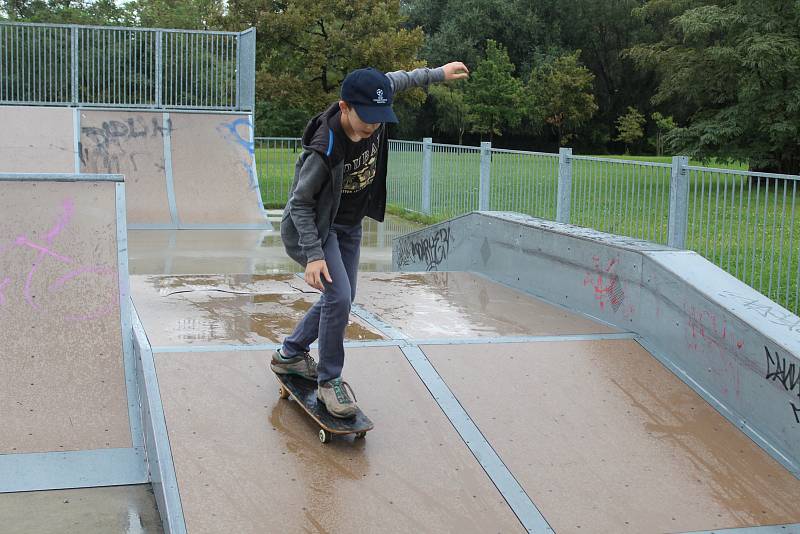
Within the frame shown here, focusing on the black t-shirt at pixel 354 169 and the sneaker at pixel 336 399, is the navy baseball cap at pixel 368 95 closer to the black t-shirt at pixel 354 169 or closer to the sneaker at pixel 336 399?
the black t-shirt at pixel 354 169

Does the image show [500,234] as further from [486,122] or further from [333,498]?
[486,122]

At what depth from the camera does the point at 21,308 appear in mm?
5344

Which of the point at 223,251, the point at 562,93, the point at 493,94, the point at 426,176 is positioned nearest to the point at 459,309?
the point at 223,251

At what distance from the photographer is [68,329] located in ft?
17.6

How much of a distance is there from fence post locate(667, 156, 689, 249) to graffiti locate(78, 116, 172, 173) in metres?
11.9

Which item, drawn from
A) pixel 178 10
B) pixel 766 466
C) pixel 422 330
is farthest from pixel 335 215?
pixel 178 10

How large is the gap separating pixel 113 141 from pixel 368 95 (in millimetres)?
13613

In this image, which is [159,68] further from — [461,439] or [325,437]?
[461,439]

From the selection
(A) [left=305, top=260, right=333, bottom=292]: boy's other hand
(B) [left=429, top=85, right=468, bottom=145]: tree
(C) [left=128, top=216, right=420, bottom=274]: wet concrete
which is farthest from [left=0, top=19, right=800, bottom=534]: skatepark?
(B) [left=429, top=85, right=468, bottom=145]: tree

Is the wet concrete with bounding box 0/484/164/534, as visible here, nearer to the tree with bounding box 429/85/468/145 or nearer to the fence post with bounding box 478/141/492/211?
the fence post with bounding box 478/141/492/211

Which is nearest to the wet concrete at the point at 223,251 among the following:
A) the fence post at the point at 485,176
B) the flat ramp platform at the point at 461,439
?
the fence post at the point at 485,176

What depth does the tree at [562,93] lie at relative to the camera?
50969mm

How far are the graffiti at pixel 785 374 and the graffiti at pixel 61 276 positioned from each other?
3.71 m

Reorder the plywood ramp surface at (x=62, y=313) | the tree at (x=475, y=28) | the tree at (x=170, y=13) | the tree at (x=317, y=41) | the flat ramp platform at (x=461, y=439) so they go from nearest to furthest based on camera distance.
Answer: the flat ramp platform at (x=461, y=439)
the plywood ramp surface at (x=62, y=313)
the tree at (x=317, y=41)
the tree at (x=170, y=13)
the tree at (x=475, y=28)
